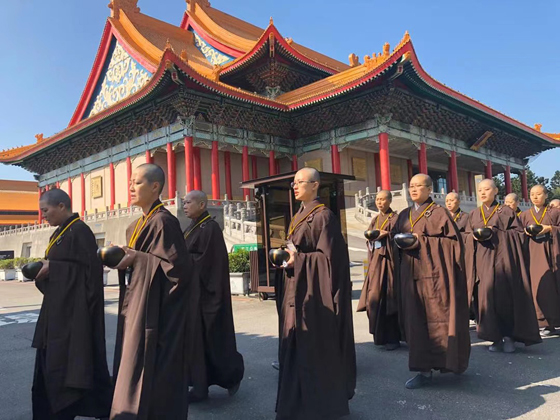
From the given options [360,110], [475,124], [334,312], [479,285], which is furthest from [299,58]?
[334,312]

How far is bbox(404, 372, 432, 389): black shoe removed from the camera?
12.0 ft

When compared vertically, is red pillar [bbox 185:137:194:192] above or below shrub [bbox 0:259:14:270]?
above

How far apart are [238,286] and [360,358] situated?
5038 millimetres

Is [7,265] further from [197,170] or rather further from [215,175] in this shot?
[215,175]

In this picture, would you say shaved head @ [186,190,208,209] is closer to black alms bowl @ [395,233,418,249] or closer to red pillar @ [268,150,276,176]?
black alms bowl @ [395,233,418,249]

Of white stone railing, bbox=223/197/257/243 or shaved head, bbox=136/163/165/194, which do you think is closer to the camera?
shaved head, bbox=136/163/165/194

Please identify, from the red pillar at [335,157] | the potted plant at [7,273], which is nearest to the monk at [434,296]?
the red pillar at [335,157]

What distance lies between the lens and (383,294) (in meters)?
5.14

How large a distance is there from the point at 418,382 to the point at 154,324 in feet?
7.23

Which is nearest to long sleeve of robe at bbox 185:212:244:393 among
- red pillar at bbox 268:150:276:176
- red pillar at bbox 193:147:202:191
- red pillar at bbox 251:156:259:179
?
red pillar at bbox 193:147:202:191

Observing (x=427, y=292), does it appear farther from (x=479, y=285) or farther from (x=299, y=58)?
(x=299, y=58)

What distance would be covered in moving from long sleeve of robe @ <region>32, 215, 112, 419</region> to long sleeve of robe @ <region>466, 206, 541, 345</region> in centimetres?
364

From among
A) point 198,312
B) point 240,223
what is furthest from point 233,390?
point 240,223

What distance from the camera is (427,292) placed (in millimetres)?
3750
